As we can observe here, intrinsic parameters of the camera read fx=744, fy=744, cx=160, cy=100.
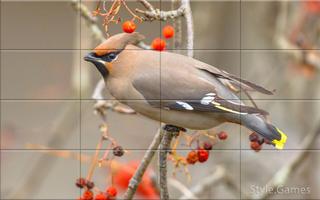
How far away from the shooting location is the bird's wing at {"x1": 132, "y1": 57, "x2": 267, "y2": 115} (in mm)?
1726

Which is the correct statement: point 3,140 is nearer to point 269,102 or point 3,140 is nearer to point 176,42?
point 269,102

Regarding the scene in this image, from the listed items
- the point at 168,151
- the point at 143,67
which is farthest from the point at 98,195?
the point at 143,67

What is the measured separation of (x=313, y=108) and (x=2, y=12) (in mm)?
1904

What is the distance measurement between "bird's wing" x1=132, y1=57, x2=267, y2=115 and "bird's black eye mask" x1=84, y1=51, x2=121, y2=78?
0.09 metres

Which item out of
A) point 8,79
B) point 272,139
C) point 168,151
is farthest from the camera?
point 8,79

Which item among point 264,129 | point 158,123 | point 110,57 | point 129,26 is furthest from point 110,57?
point 158,123

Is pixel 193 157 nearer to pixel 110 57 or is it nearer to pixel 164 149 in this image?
pixel 164 149

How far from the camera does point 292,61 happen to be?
301 centimetres

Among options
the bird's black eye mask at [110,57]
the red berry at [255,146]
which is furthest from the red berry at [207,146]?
the bird's black eye mask at [110,57]

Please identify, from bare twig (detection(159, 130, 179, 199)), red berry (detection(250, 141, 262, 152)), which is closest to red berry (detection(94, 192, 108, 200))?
bare twig (detection(159, 130, 179, 199))

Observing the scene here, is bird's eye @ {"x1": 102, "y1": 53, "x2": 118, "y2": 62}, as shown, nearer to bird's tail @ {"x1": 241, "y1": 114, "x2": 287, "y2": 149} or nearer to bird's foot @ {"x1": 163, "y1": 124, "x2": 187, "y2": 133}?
bird's foot @ {"x1": 163, "y1": 124, "x2": 187, "y2": 133}

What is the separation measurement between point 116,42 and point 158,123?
92cm

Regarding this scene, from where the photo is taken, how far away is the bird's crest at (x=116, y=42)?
1674 millimetres

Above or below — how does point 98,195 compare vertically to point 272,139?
below
